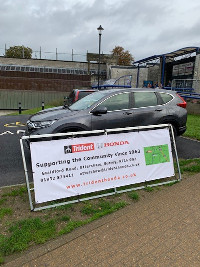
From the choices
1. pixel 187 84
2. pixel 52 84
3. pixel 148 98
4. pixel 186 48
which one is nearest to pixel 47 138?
pixel 148 98

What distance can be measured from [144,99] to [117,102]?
813 millimetres

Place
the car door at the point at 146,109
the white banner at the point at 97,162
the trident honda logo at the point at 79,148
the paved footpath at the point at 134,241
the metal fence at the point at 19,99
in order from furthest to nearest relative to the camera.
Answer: the metal fence at the point at 19,99
the car door at the point at 146,109
the trident honda logo at the point at 79,148
the white banner at the point at 97,162
the paved footpath at the point at 134,241

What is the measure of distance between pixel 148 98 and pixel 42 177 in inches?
148

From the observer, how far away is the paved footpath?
7.91ft

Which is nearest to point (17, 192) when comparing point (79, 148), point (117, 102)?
Answer: point (79, 148)

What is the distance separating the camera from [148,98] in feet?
19.7

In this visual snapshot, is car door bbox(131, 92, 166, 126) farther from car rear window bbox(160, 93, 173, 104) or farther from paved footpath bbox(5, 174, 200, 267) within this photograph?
paved footpath bbox(5, 174, 200, 267)

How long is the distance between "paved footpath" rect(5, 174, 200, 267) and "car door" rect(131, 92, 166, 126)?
2558 mm

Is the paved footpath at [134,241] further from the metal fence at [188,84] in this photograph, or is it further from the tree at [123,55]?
the tree at [123,55]

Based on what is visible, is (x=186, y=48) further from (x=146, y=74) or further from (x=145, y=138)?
(x=145, y=138)

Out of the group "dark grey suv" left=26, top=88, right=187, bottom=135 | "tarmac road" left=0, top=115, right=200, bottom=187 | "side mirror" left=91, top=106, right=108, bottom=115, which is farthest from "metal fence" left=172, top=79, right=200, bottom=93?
"side mirror" left=91, top=106, right=108, bottom=115

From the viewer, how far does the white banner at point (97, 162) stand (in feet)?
11.1

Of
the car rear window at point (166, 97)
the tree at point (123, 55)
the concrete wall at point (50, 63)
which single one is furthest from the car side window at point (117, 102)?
the tree at point (123, 55)

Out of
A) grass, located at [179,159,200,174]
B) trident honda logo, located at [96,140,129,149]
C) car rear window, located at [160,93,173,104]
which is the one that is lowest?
grass, located at [179,159,200,174]
